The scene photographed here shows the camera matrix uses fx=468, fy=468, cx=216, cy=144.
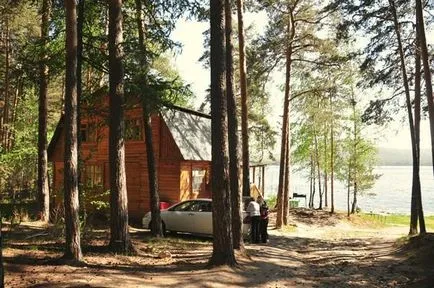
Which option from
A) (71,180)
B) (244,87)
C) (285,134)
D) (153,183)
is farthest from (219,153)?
(285,134)

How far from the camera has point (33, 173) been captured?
1554 inches

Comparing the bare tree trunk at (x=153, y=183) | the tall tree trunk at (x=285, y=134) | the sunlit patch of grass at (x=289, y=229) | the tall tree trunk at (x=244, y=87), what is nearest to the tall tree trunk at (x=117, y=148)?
the bare tree trunk at (x=153, y=183)

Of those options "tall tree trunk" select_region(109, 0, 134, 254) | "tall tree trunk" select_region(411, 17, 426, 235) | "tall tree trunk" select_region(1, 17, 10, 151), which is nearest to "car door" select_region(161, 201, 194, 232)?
"tall tree trunk" select_region(109, 0, 134, 254)

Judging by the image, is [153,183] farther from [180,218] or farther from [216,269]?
[216,269]

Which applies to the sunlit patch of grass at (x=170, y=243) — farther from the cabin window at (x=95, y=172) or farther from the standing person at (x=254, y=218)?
the cabin window at (x=95, y=172)

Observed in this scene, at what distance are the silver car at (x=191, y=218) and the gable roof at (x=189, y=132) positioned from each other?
483 centimetres

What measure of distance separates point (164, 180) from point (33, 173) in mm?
20454

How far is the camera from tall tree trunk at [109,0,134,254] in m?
12.3

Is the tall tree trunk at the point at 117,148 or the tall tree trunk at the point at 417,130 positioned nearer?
the tall tree trunk at the point at 117,148

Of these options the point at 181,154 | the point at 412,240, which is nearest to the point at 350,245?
the point at 412,240

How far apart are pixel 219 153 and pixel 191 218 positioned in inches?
282

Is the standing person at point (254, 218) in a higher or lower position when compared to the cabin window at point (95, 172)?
lower

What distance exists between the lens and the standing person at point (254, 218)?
16250 millimetres

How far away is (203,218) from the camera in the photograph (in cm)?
1717
